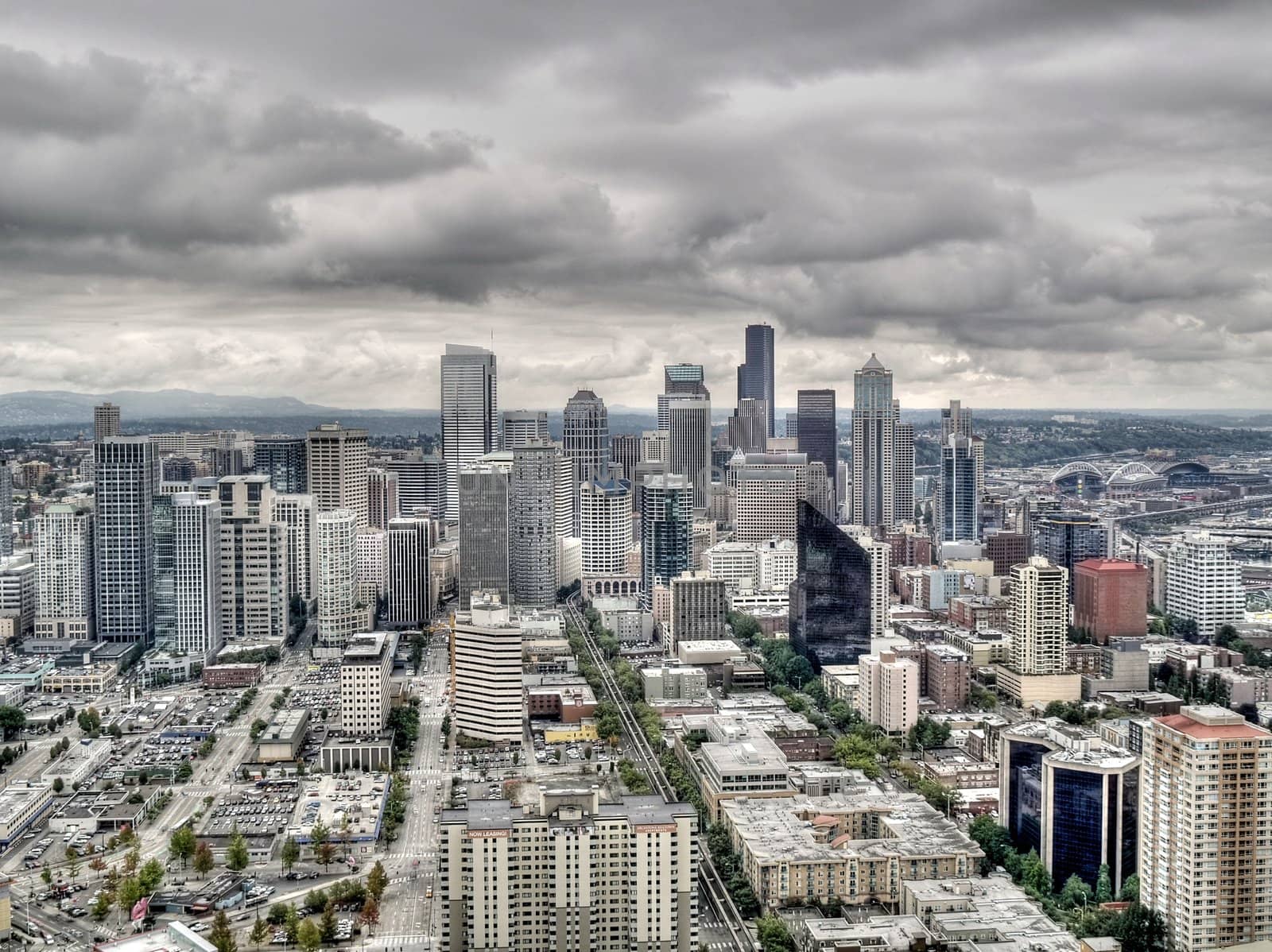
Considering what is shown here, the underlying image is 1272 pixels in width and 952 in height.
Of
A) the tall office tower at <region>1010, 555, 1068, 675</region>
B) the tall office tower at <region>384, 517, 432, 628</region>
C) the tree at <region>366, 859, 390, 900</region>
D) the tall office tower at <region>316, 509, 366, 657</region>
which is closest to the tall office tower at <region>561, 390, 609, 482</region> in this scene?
the tall office tower at <region>384, 517, 432, 628</region>

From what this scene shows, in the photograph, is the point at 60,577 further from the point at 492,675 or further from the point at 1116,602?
the point at 1116,602

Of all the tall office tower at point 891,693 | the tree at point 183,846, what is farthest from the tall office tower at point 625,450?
the tree at point 183,846

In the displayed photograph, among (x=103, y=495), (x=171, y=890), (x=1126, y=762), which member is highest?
(x=103, y=495)

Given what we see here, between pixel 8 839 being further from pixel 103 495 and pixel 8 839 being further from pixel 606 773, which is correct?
pixel 103 495

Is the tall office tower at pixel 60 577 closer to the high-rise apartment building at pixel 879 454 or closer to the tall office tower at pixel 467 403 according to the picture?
the tall office tower at pixel 467 403

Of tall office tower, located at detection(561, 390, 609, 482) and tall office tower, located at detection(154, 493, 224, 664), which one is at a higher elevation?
tall office tower, located at detection(561, 390, 609, 482)

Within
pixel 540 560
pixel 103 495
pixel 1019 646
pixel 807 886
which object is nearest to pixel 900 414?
pixel 540 560

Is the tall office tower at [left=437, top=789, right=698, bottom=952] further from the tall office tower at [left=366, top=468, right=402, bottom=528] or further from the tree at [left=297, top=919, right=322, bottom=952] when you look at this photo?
the tall office tower at [left=366, top=468, right=402, bottom=528]
